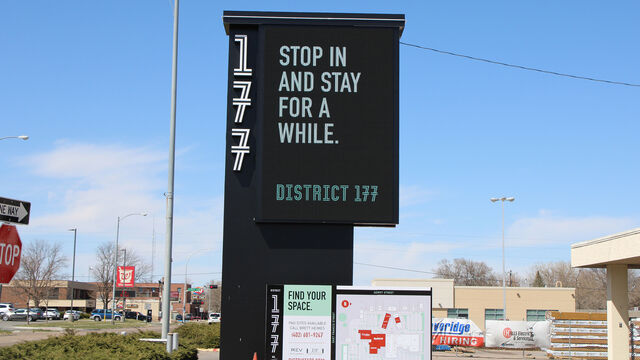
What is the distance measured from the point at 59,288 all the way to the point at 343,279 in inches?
4301

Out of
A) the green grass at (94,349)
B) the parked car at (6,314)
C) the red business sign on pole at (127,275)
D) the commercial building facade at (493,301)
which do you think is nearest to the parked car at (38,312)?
the parked car at (6,314)

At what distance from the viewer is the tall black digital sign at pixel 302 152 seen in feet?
41.8

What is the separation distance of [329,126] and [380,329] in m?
4.18

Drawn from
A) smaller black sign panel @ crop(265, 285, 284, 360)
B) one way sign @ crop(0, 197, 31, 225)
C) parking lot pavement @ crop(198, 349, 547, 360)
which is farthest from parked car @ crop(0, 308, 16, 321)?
one way sign @ crop(0, 197, 31, 225)

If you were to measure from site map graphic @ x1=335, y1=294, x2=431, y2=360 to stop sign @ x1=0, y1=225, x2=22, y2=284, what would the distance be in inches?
242

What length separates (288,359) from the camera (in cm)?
1274

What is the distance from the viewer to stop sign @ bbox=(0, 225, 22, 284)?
8.75m

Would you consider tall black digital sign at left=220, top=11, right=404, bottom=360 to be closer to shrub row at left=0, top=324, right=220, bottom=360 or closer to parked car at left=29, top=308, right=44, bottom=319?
shrub row at left=0, top=324, right=220, bottom=360

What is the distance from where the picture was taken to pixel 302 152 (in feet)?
42.4

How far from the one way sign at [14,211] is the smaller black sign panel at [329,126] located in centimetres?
453

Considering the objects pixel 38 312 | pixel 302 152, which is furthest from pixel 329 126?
pixel 38 312

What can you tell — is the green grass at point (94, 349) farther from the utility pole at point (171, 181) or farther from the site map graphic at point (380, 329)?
the site map graphic at point (380, 329)

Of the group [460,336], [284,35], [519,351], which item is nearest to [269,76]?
[284,35]

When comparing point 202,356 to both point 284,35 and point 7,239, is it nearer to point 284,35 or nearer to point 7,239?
point 284,35
